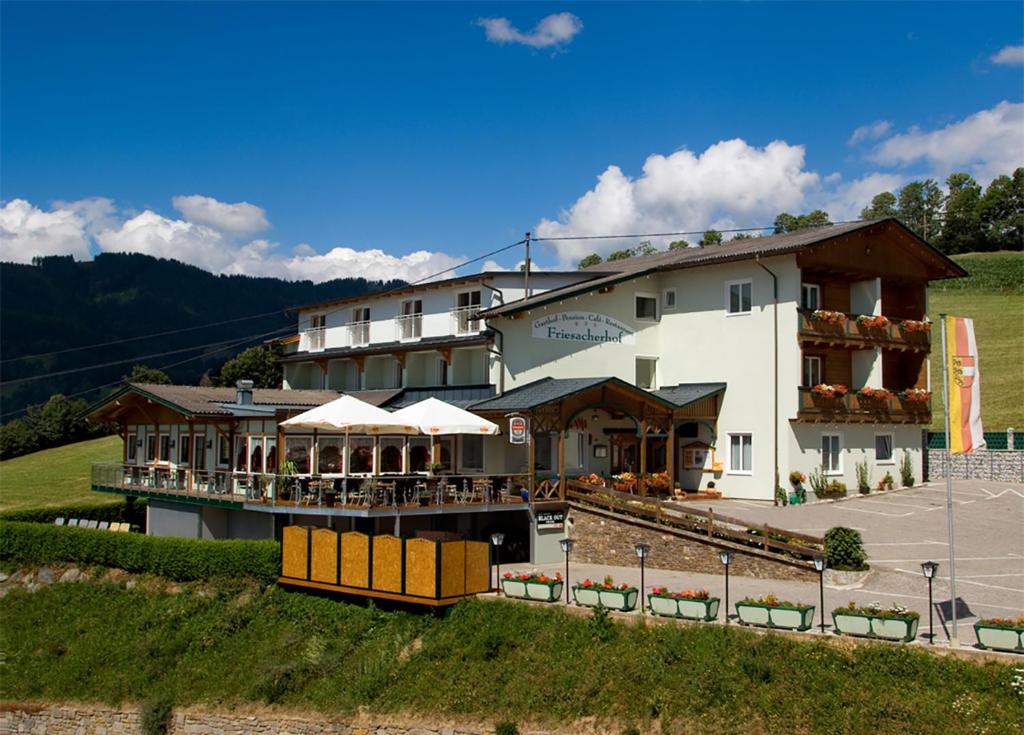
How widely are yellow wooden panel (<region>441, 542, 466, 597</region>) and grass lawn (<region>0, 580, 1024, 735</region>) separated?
2.04 feet

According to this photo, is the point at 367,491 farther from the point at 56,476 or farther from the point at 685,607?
the point at 56,476

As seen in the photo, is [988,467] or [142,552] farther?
[988,467]

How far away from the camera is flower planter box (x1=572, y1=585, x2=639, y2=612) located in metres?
21.0

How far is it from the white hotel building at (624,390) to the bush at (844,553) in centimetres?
826

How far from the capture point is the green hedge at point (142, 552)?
27.6 m

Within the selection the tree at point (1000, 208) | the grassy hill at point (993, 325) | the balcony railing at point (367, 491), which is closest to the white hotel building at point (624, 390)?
the balcony railing at point (367, 491)

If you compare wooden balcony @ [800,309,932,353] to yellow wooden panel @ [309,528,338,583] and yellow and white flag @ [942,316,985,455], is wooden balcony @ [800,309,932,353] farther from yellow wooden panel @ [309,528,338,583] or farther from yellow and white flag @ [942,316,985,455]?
yellow wooden panel @ [309,528,338,583]

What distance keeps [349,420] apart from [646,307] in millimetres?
14834

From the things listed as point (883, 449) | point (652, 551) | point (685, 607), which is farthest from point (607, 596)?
point (883, 449)

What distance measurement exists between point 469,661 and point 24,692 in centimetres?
1302

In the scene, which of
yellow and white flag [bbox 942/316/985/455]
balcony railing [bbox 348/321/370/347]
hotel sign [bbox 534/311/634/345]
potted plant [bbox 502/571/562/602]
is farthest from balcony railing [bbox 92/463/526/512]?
yellow and white flag [bbox 942/316/985/455]

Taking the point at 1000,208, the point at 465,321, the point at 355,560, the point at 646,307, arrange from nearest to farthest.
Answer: the point at 355,560 < the point at 465,321 < the point at 646,307 < the point at 1000,208

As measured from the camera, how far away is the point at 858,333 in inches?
1400

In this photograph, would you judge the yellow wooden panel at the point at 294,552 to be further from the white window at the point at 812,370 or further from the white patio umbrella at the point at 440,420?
the white window at the point at 812,370
